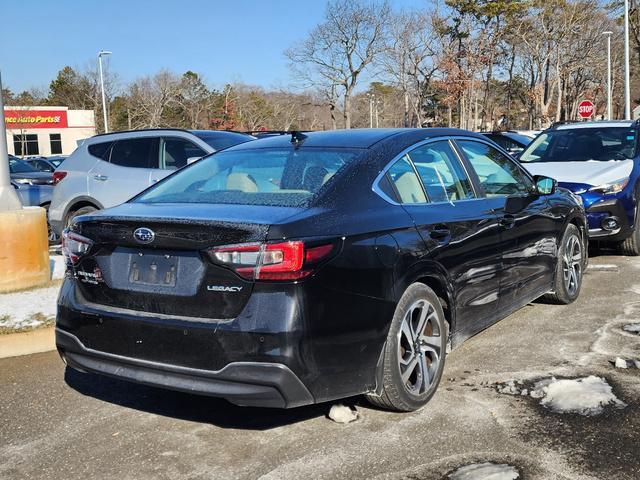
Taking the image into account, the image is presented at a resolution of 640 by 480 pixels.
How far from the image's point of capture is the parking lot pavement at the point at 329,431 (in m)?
3.29

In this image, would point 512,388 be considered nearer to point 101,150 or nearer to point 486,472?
point 486,472

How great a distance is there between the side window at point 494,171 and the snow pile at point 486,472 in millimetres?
2205

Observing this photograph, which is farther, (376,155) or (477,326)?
(477,326)

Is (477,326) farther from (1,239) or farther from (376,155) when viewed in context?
(1,239)

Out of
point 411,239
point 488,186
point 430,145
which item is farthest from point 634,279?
point 411,239

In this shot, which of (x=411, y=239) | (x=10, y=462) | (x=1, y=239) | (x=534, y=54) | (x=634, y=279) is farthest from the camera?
(x=534, y=54)

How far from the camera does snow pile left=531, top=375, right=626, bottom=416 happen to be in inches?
154

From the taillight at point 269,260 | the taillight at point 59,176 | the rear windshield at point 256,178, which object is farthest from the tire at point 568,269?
the taillight at point 59,176

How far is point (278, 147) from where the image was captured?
446cm

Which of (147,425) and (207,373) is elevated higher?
(207,373)

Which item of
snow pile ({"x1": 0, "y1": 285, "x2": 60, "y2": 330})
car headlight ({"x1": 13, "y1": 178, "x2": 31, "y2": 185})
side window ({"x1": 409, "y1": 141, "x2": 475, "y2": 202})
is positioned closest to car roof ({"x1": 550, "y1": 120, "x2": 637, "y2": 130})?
side window ({"x1": 409, "y1": 141, "x2": 475, "y2": 202})

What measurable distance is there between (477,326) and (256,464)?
1.93m

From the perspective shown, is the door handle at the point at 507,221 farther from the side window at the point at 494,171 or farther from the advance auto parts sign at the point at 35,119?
the advance auto parts sign at the point at 35,119

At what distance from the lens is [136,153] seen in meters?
9.52
